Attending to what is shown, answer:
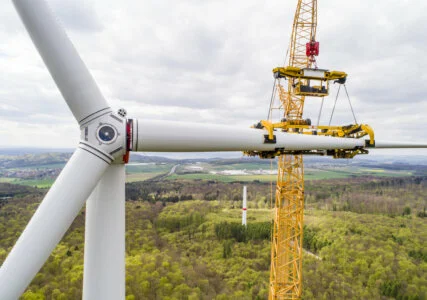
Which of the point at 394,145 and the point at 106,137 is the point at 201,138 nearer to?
the point at 106,137

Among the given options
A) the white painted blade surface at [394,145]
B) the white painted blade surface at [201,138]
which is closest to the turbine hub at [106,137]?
the white painted blade surface at [201,138]

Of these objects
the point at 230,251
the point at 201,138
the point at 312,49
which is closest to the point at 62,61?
the point at 201,138

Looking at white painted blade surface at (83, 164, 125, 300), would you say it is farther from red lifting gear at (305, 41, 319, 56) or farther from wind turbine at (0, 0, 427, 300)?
red lifting gear at (305, 41, 319, 56)

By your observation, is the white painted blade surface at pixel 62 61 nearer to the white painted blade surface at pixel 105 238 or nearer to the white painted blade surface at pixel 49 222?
the white painted blade surface at pixel 49 222

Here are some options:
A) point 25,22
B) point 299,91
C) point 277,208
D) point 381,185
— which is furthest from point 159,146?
point 381,185

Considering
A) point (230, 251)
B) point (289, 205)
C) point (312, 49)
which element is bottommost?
point (230, 251)

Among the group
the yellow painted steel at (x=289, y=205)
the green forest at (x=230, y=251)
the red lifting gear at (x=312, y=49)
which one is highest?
the red lifting gear at (x=312, y=49)

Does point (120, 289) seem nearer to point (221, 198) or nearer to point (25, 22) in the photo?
point (25, 22)
